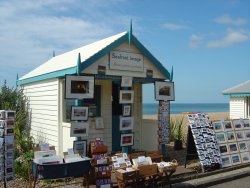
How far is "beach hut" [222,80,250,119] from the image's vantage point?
64.8 ft

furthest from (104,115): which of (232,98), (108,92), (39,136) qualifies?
(232,98)

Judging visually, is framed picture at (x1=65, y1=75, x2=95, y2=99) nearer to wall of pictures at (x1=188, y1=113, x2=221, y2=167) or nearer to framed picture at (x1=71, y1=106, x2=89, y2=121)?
framed picture at (x1=71, y1=106, x2=89, y2=121)

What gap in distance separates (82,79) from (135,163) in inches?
98.5

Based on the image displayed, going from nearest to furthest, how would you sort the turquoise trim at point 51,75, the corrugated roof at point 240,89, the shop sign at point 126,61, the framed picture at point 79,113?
1. the framed picture at point 79,113
2. the turquoise trim at point 51,75
3. the shop sign at point 126,61
4. the corrugated roof at point 240,89

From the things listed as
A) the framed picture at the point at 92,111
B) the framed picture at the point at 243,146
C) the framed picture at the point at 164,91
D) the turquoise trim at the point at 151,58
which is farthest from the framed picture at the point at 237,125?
the framed picture at the point at 92,111

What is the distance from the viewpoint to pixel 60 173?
20.2 ft

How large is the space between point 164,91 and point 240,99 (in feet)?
38.9

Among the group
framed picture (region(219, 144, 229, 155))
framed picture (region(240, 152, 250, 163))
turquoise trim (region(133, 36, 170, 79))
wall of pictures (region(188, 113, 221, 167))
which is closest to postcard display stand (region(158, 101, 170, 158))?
turquoise trim (region(133, 36, 170, 79))

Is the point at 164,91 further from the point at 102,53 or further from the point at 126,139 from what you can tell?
the point at 102,53

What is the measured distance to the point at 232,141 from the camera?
9758 mm

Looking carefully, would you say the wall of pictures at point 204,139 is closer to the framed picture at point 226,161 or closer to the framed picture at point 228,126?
the framed picture at point 226,161

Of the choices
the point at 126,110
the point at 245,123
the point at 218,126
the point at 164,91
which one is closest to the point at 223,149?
the point at 218,126

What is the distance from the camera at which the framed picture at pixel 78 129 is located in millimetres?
7902

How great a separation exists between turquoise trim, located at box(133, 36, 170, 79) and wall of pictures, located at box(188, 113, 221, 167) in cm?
173
